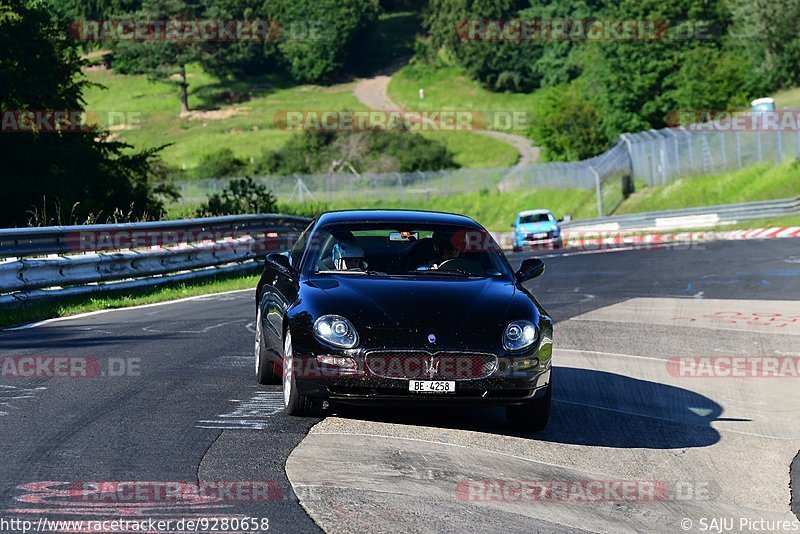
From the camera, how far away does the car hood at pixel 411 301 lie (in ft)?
26.9

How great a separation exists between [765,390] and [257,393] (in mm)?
4261

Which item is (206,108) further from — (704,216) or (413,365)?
(413,365)

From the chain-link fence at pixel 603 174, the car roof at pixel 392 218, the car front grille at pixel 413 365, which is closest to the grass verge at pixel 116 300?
the car roof at pixel 392 218

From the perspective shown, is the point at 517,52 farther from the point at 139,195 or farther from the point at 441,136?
the point at 139,195

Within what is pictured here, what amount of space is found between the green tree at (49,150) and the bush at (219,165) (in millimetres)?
61837

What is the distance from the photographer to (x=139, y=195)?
37406 millimetres

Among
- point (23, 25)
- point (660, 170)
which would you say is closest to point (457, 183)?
point (660, 170)

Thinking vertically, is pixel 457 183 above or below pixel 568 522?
below

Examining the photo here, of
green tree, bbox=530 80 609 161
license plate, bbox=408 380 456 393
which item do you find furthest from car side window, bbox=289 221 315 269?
green tree, bbox=530 80 609 161

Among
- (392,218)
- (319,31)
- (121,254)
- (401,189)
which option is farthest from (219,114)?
(392,218)

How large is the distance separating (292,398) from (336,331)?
601 millimetres

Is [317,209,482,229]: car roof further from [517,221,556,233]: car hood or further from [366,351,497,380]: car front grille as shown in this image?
[517,221,556,233]: car hood

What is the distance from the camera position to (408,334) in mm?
8102

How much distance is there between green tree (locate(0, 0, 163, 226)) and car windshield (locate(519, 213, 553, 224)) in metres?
12.6
